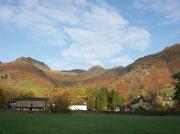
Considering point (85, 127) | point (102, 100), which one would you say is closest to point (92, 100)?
point (102, 100)

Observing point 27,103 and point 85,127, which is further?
point 27,103

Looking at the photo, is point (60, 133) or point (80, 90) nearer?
point (60, 133)

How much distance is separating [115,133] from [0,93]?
117 m

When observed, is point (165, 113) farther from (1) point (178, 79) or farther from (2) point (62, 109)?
(2) point (62, 109)

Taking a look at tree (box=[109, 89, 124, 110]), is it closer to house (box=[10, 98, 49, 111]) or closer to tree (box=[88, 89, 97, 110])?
tree (box=[88, 89, 97, 110])

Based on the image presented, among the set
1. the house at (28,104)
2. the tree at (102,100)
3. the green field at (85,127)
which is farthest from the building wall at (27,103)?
the green field at (85,127)

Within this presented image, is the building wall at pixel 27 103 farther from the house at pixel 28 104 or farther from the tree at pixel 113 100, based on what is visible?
the tree at pixel 113 100

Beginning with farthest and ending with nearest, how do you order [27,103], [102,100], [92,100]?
1. [27,103]
2. [92,100]
3. [102,100]

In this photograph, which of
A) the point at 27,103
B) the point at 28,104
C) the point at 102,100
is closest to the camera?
the point at 102,100

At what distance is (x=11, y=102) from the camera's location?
183000 millimetres

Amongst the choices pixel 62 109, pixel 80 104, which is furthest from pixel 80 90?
pixel 62 109

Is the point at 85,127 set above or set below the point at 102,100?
below

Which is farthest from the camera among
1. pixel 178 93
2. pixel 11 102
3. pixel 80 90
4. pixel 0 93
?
pixel 11 102

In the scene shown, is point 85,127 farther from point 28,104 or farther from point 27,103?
point 28,104
